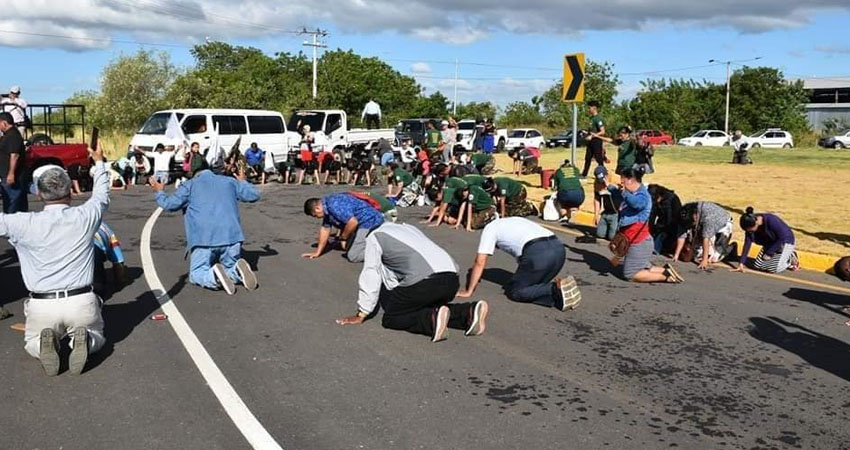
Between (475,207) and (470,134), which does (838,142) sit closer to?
(470,134)

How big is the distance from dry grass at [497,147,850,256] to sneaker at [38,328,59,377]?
9849 mm

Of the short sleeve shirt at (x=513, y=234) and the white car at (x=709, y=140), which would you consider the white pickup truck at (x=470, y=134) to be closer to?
the white car at (x=709, y=140)

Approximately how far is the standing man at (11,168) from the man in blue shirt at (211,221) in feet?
8.68

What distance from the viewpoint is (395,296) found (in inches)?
272

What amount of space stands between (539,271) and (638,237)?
6.39 ft

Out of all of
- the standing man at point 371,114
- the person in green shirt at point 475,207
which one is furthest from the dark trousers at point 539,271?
the standing man at point 371,114

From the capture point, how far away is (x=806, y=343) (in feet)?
23.0

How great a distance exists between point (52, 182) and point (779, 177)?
836 inches

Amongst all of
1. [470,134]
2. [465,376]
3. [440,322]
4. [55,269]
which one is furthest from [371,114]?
[465,376]

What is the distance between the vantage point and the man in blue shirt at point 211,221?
868 cm

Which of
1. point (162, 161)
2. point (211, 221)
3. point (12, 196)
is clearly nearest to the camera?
point (211, 221)

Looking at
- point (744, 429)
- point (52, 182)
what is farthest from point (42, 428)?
point (744, 429)

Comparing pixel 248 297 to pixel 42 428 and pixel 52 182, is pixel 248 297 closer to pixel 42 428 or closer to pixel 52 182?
pixel 52 182

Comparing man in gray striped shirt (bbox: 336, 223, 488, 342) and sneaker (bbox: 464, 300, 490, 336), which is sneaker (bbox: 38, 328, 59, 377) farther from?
sneaker (bbox: 464, 300, 490, 336)
